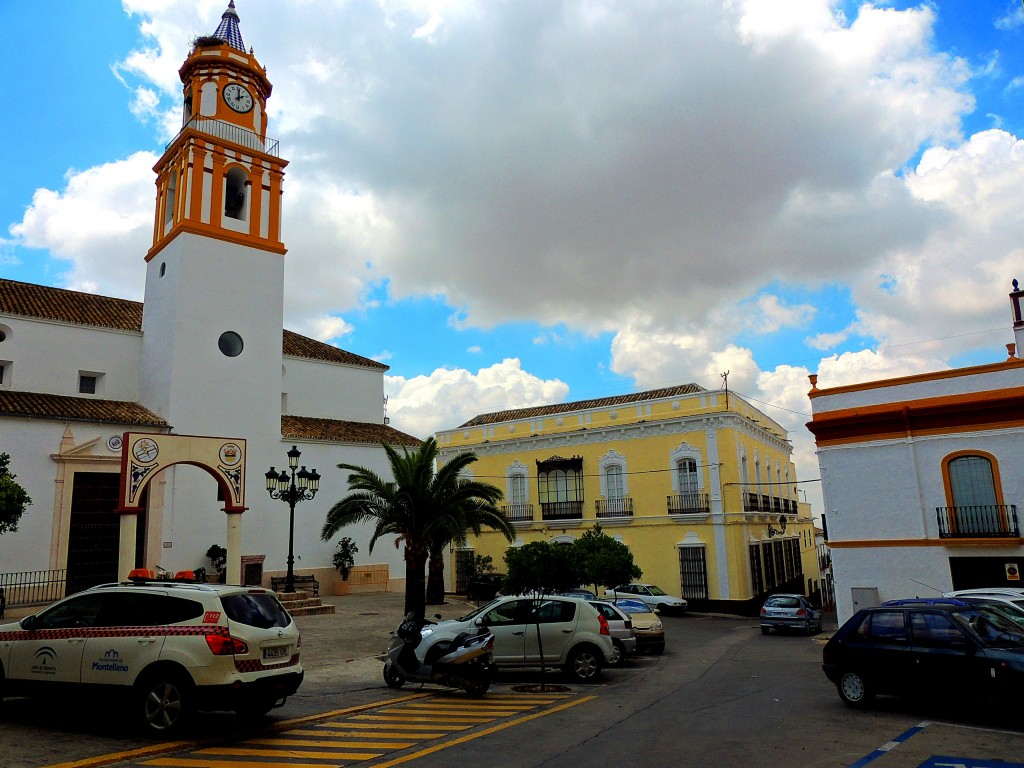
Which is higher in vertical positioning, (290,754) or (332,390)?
(332,390)

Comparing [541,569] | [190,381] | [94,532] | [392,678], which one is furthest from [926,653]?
[190,381]

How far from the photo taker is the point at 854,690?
924 centimetres

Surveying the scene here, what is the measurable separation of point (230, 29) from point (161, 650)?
27.9m

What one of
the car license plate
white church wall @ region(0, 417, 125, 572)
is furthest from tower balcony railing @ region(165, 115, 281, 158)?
the car license plate

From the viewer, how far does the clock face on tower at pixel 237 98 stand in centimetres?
2738

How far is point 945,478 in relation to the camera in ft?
60.5

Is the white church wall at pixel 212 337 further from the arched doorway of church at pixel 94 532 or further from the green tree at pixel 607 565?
the green tree at pixel 607 565

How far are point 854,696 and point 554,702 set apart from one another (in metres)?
3.87

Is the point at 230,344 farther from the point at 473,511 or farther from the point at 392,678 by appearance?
the point at 392,678

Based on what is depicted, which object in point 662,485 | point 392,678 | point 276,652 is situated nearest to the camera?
point 276,652

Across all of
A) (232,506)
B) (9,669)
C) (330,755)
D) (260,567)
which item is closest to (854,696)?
(330,755)

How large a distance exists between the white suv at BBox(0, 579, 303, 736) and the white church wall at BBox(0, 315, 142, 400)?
18385 millimetres

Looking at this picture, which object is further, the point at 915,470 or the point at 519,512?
the point at 519,512

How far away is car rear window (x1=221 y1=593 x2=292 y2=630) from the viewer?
25.3 ft
